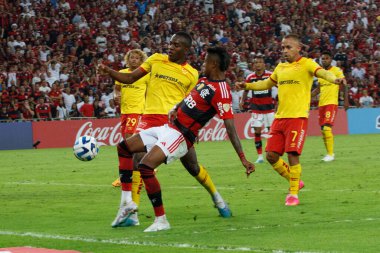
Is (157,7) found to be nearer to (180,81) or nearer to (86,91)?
(86,91)

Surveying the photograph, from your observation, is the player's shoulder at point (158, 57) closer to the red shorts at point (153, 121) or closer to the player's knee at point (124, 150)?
the red shorts at point (153, 121)

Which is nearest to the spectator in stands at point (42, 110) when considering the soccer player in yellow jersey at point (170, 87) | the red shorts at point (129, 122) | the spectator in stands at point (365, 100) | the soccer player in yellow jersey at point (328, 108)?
the soccer player in yellow jersey at point (328, 108)

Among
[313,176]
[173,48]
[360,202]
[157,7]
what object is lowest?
[157,7]

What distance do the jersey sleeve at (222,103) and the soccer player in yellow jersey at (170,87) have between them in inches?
37.9

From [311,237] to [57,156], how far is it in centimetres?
1969

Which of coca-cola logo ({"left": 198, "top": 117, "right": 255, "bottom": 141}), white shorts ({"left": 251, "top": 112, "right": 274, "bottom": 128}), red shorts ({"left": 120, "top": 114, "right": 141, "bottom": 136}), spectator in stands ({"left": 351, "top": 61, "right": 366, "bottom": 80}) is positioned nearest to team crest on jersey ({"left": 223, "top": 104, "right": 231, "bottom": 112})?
red shorts ({"left": 120, "top": 114, "right": 141, "bottom": 136})

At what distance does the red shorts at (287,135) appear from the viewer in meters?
14.7

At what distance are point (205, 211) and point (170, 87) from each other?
188 centimetres

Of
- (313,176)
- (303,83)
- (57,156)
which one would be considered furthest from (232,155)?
Result: (303,83)

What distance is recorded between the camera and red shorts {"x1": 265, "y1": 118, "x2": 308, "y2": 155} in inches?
580

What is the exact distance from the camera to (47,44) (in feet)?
125

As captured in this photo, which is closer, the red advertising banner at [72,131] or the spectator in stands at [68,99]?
the red advertising banner at [72,131]

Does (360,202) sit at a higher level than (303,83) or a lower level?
lower

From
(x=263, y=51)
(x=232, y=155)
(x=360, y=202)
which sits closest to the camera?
(x=360, y=202)
